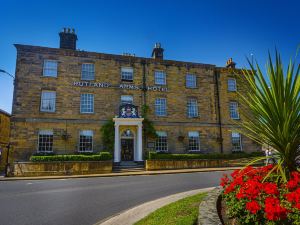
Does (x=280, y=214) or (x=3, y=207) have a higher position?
(x=280, y=214)

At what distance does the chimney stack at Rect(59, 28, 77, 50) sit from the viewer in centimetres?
2235

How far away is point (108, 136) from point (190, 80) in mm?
10414

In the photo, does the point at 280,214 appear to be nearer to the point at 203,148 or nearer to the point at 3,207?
the point at 3,207

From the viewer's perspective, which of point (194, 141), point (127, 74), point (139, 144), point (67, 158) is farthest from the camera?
point (194, 141)

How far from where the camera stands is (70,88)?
840 inches

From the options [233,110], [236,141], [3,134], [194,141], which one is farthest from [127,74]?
[3,134]

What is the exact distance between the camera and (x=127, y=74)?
23.2 m

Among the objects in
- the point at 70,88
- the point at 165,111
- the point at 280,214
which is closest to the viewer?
the point at 280,214

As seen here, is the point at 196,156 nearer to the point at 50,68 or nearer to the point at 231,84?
the point at 231,84

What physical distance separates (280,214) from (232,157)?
20.8 metres

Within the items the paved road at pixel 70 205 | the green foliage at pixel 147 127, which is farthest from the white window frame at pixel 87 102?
the paved road at pixel 70 205

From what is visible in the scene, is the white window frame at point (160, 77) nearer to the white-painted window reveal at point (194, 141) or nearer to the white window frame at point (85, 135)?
the white-painted window reveal at point (194, 141)

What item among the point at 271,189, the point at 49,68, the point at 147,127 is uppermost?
the point at 49,68

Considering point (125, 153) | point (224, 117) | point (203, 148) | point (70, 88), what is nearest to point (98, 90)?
point (70, 88)
